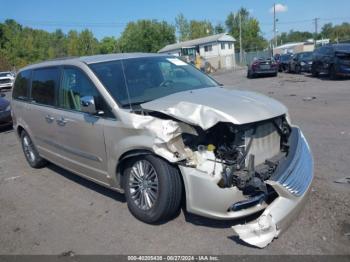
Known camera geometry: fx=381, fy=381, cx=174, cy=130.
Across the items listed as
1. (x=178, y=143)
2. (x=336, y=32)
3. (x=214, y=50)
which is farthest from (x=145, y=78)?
(x=336, y=32)

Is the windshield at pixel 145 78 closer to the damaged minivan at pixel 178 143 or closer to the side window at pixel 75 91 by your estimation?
the damaged minivan at pixel 178 143

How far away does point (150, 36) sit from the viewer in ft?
252

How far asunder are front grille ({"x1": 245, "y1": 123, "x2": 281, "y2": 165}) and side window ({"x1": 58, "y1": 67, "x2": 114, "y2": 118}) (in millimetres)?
1624

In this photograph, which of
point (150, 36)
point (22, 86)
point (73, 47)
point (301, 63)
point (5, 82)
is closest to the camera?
point (22, 86)

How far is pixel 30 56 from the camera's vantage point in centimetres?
8044

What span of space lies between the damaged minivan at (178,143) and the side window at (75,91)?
13 mm

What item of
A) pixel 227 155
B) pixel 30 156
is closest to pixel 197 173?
pixel 227 155

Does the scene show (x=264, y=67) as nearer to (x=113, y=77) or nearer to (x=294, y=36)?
(x=113, y=77)

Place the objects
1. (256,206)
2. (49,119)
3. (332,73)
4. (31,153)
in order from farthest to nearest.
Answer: (332,73) → (31,153) → (49,119) → (256,206)

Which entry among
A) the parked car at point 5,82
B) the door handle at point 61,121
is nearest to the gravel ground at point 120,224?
the door handle at point 61,121

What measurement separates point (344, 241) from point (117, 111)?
2664 mm

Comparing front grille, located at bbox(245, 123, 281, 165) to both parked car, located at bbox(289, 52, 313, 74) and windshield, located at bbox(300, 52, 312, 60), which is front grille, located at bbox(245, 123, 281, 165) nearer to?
parked car, located at bbox(289, 52, 313, 74)

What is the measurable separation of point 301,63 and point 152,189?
24.0 m

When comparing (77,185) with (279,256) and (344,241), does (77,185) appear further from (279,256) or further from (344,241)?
(344,241)
